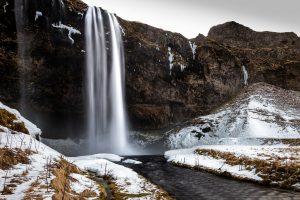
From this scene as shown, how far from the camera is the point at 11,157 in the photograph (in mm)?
22094

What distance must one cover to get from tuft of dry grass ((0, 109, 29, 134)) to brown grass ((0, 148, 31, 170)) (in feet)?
20.6

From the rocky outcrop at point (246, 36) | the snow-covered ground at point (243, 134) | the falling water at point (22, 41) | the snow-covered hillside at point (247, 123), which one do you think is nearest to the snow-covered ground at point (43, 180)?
the snow-covered ground at point (243, 134)

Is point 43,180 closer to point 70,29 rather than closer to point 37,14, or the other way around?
point 37,14

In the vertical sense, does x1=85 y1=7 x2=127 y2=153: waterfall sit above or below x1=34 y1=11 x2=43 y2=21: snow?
below

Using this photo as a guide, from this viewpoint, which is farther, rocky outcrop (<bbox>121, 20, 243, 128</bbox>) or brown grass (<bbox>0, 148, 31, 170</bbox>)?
rocky outcrop (<bbox>121, 20, 243, 128</bbox>)

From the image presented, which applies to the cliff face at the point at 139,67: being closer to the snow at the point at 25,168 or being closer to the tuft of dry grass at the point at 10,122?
the tuft of dry grass at the point at 10,122

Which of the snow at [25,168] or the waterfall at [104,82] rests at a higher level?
the waterfall at [104,82]

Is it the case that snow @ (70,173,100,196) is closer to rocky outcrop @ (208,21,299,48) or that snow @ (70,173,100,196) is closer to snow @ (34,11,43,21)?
snow @ (34,11,43,21)

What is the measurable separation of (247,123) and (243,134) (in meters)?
2.89

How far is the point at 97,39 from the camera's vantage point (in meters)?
61.6

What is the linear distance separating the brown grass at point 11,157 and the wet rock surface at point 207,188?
983 centimetres

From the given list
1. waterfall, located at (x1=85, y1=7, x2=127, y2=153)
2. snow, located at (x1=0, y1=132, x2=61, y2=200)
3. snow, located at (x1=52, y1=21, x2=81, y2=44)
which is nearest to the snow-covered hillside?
waterfall, located at (x1=85, y1=7, x2=127, y2=153)

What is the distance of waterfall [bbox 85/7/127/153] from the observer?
61531mm

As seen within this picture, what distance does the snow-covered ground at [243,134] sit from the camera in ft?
113
